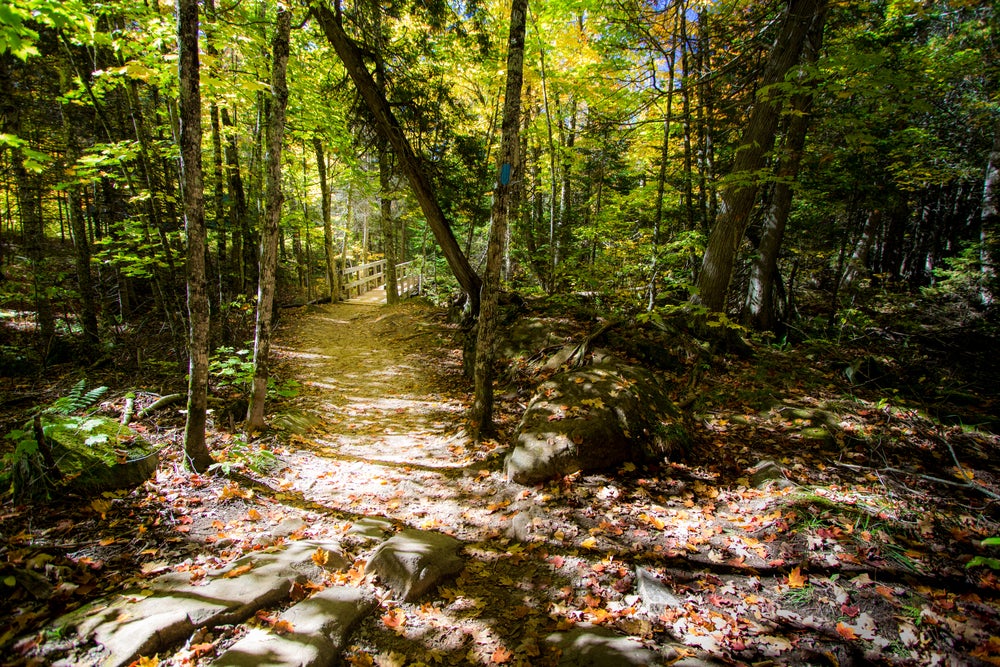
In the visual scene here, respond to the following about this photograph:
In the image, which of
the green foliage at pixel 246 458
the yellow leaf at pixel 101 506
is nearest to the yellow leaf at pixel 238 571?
the yellow leaf at pixel 101 506

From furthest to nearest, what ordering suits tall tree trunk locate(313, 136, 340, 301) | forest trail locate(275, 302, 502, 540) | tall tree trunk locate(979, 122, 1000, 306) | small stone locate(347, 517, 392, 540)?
tall tree trunk locate(313, 136, 340, 301) → tall tree trunk locate(979, 122, 1000, 306) → forest trail locate(275, 302, 502, 540) → small stone locate(347, 517, 392, 540)

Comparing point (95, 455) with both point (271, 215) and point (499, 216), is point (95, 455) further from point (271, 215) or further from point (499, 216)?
point (499, 216)

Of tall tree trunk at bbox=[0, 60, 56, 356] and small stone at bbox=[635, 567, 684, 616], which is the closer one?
small stone at bbox=[635, 567, 684, 616]

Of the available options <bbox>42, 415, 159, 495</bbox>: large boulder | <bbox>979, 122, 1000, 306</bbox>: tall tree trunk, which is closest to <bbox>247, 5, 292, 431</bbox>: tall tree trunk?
<bbox>42, 415, 159, 495</bbox>: large boulder

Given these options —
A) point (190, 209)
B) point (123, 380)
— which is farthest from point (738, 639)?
point (123, 380)

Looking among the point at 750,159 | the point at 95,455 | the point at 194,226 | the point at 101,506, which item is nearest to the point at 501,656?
the point at 101,506

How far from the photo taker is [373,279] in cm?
2152

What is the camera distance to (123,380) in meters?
6.07

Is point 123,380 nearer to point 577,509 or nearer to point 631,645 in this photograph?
point 577,509

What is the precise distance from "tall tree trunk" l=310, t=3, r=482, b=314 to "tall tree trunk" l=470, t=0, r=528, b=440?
354 centimetres

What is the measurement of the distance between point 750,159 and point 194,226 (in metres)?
7.89

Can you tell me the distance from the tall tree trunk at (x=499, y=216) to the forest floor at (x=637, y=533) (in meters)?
0.64

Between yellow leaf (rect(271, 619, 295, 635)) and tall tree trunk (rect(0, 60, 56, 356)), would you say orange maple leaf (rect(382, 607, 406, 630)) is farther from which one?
tall tree trunk (rect(0, 60, 56, 356))

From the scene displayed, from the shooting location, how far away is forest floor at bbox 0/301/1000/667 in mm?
2551
